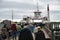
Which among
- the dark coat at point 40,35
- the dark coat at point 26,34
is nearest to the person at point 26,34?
the dark coat at point 26,34

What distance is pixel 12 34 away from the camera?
2341 cm

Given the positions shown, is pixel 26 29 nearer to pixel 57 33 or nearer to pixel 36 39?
pixel 57 33

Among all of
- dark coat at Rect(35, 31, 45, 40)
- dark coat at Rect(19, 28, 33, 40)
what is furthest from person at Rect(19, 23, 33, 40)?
dark coat at Rect(35, 31, 45, 40)

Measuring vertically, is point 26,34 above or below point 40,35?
above

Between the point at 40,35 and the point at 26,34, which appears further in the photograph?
the point at 40,35

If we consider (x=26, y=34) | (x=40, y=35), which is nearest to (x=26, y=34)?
(x=26, y=34)

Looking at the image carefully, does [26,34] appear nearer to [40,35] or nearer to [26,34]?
[26,34]

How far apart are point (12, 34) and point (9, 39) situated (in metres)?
0.53

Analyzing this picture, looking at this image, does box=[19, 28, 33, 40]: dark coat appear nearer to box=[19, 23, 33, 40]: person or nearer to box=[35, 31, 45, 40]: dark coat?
box=[19, 23, 33, 40]: person

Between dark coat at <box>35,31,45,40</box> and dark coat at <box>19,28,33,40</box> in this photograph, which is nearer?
dark coat at <box>19,28,33,40</box>

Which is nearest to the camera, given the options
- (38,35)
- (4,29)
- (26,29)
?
(26,29)

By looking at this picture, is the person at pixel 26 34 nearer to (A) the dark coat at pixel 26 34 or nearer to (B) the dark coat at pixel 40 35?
(A) the dark coat at pixel 26 34

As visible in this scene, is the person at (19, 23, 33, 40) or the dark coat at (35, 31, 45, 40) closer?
the person at (19, 23, 33, 40)

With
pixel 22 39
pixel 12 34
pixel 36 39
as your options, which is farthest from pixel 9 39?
pixel 22 39
